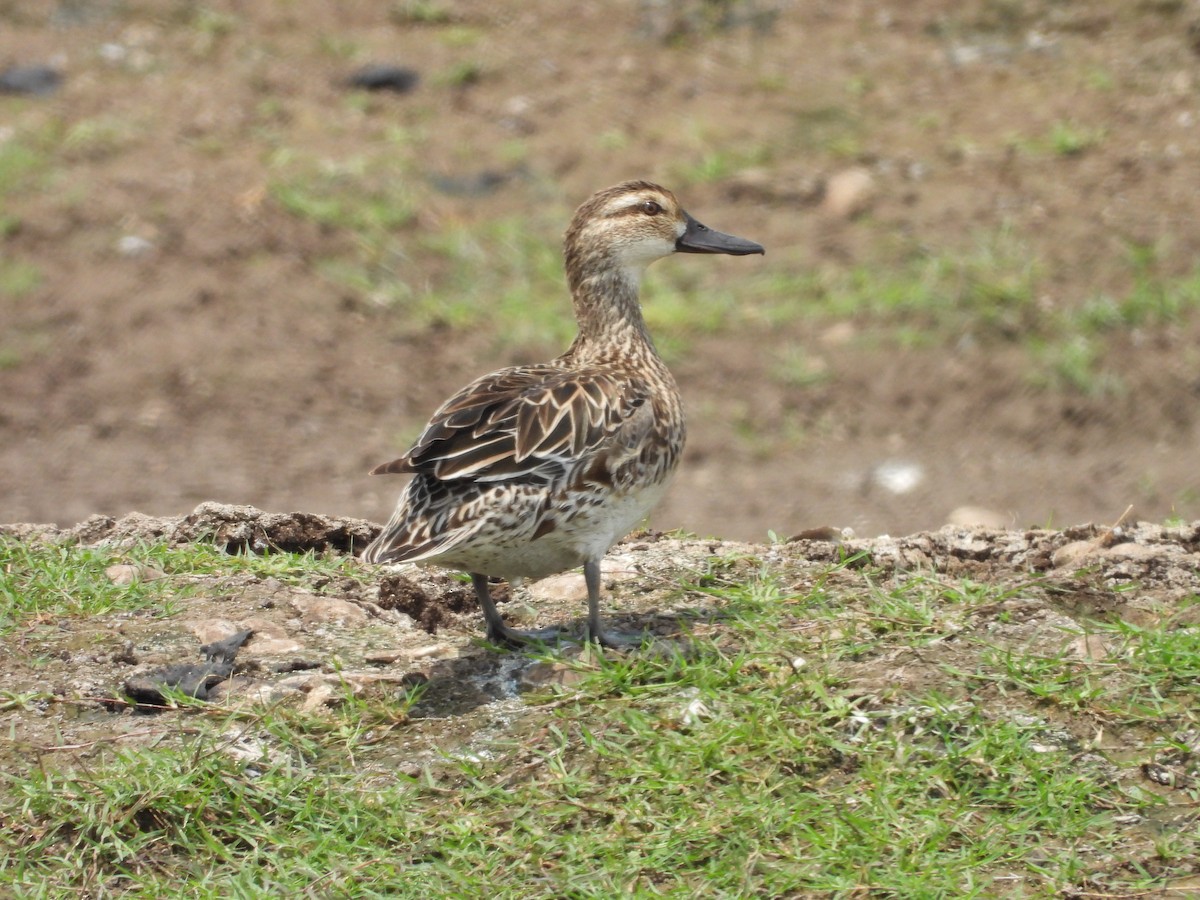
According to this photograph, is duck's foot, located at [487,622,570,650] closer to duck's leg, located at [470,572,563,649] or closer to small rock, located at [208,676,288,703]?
duck's leg, located at [470,572,563,649]

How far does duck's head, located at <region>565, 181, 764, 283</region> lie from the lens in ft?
19.2

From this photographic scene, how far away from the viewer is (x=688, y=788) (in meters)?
4.39

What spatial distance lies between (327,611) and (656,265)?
17.2ft

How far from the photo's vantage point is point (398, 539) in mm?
4820

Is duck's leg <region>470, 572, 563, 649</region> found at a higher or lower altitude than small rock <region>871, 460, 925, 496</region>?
higher

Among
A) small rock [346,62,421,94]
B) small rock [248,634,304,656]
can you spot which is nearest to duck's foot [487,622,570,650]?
small rock [248,634,304,656]

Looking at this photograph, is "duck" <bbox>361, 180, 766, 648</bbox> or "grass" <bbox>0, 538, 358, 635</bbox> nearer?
"duck" <bbox>361, 180, 766, 648</bbox>

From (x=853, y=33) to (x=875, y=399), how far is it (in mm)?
4195

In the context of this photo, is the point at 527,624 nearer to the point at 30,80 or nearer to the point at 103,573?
the point at 103,573

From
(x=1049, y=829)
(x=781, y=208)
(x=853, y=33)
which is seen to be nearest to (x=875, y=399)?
(x=781, y=208)

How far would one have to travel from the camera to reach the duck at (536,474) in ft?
15.8

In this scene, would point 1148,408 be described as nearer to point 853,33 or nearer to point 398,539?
point 853,33

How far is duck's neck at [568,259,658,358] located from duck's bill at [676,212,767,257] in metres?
0.26

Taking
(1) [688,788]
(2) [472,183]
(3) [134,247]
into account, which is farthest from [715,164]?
(1) [688,788]
